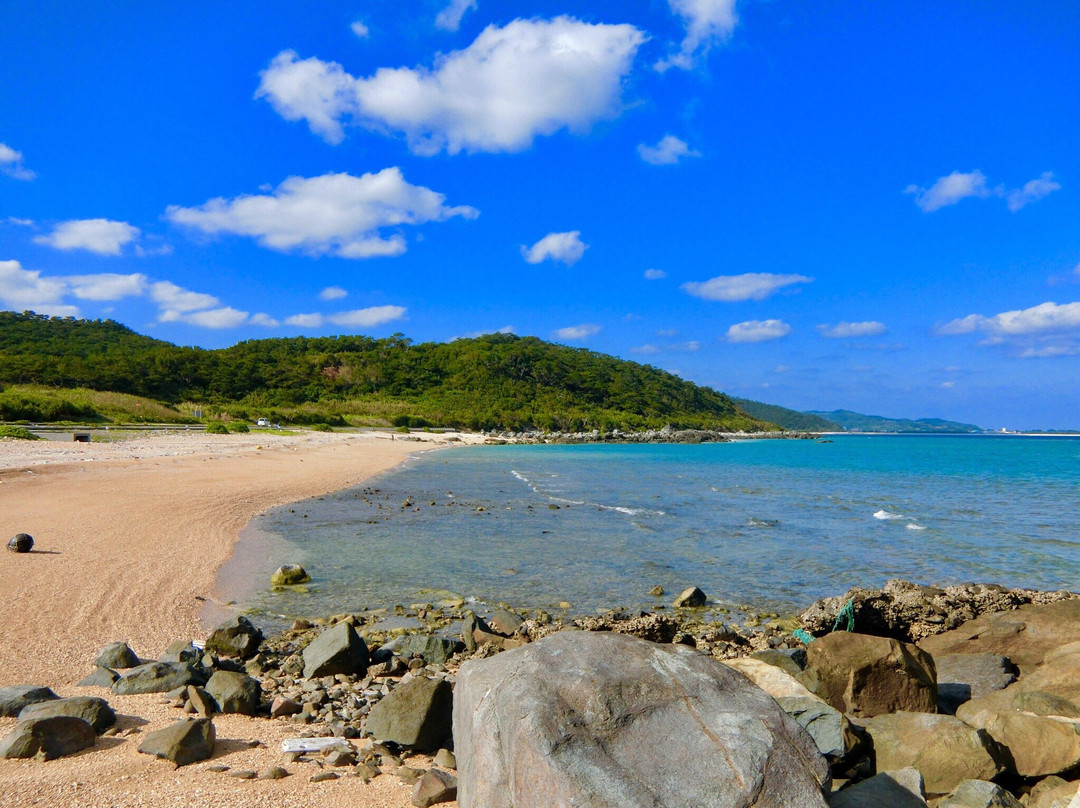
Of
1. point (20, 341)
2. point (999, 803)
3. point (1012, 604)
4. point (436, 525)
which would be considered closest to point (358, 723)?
point (999, 803)

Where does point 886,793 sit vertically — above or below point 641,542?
above

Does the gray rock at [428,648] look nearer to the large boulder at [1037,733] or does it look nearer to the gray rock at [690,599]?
the gray rock at [690,599]

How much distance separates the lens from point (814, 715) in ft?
16.5

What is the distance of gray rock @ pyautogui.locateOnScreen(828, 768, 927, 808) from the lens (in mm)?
3951

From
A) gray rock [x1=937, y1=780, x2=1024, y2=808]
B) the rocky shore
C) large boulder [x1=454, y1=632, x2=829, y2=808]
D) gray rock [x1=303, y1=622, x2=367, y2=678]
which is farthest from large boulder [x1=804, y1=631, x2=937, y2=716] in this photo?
gray rock [x1=303, y1=622, x2=367, y2=678]

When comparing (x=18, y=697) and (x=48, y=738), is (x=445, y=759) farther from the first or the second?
(x=18, y=697)

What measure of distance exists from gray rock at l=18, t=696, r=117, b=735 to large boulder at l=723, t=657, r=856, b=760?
506 centimetres

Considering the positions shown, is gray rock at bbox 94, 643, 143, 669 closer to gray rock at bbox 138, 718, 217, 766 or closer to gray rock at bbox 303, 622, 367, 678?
gray rock at bbox 303, 622, 367, 678

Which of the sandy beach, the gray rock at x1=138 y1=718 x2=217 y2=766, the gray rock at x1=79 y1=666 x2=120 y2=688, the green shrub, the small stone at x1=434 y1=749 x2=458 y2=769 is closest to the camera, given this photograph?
the sandy beach

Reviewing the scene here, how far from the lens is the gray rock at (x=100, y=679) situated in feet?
20.4

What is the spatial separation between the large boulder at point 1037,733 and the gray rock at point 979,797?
0.91 metres

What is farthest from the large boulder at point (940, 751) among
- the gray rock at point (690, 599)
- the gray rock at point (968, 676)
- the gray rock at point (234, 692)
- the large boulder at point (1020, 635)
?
the gray rock at point (690, 599)

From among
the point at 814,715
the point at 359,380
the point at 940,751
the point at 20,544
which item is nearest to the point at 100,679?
the point at 814,715

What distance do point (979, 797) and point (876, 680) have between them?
7.21 feet
